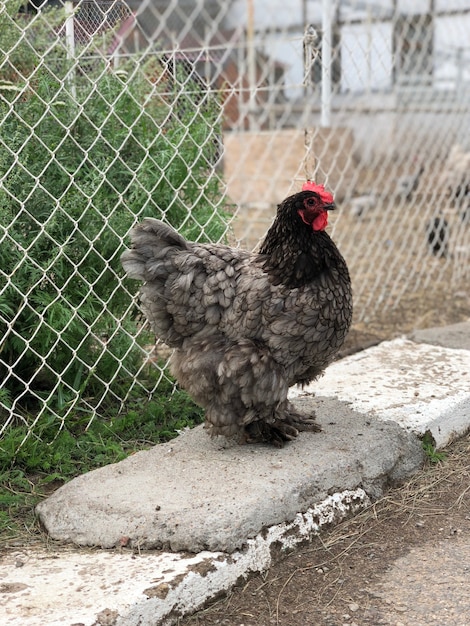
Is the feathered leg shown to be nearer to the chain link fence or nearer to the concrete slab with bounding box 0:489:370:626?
the concrete slab with bounding box 0:489:370:626

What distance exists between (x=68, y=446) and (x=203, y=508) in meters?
0.86

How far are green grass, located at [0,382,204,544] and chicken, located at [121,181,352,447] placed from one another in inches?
18.3

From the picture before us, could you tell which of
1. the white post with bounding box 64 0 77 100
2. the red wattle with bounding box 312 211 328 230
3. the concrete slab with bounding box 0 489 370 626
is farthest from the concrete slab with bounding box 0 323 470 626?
the white post with bounding box 64 0 77 100

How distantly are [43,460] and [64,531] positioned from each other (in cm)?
53

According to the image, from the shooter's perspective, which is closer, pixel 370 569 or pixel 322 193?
pixel 370 569

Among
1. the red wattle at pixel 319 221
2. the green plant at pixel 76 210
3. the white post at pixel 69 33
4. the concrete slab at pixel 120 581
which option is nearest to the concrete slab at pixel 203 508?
the concrete slab at pixel 120 581

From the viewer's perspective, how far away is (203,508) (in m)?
2.30

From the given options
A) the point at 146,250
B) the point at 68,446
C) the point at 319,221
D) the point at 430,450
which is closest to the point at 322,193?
the point at 319,221

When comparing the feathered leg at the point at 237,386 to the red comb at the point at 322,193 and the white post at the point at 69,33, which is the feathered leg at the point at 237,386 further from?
the white post at the point at 69,33

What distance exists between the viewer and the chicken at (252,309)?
264 cm

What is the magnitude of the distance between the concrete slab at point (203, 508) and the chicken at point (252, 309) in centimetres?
22

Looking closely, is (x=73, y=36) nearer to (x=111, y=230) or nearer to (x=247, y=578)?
(x=111, y=230)

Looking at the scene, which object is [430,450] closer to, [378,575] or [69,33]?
[378,575]

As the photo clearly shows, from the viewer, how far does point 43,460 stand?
113 inches
